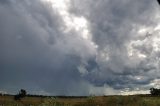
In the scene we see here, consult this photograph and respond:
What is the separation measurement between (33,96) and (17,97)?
28.4 meters

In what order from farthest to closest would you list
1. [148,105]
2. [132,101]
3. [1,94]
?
[1,94]
[132,101]
[148,105]

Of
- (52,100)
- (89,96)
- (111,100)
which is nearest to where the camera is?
(52,100)

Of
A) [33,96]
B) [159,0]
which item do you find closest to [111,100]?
[159,0]

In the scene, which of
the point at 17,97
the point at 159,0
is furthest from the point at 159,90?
the point at 159,0

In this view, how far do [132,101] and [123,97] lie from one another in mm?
4065

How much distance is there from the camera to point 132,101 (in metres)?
89.1

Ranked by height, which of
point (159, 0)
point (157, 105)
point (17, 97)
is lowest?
point (159, 0)

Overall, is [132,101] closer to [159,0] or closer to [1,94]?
[159,0]

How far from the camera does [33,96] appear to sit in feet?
623

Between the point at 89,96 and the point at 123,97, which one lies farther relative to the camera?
the point at 123,97

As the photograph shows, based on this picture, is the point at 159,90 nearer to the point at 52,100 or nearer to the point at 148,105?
the point at 148,105

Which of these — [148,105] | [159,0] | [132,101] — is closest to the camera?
[159,0]

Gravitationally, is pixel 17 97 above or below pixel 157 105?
above

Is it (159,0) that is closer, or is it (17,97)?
(159,0)
